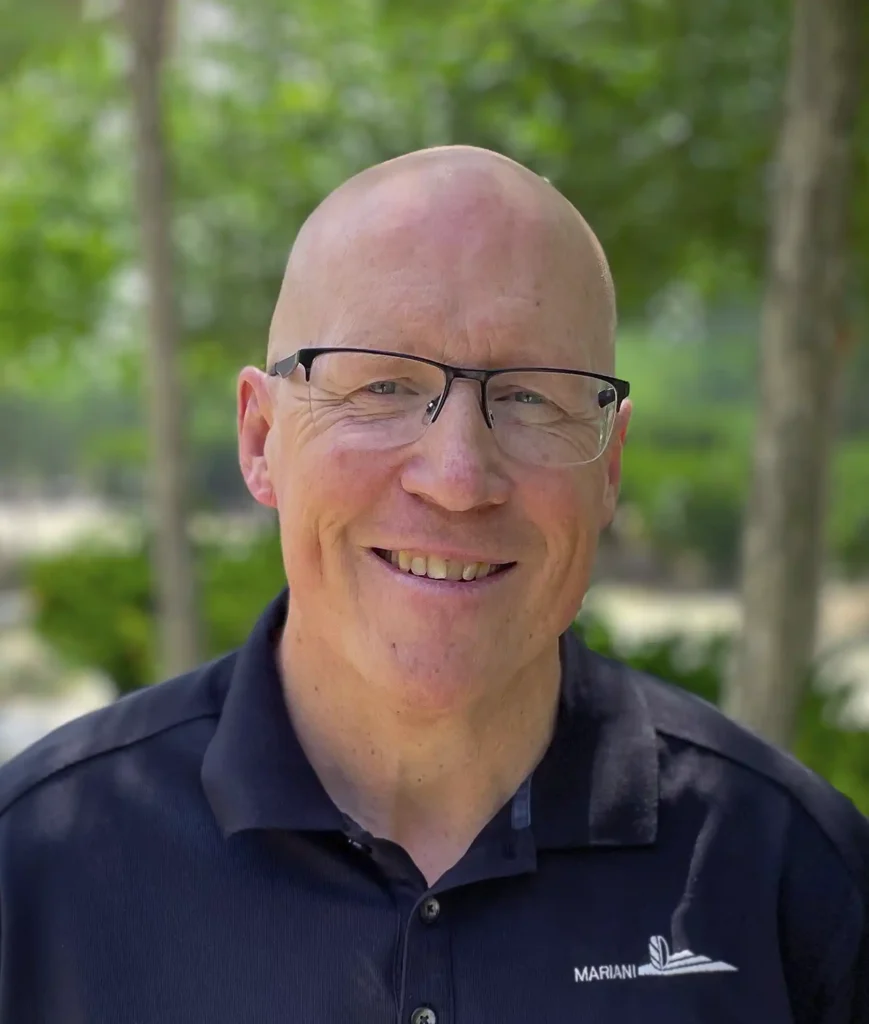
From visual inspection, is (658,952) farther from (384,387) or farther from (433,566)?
(384,387)

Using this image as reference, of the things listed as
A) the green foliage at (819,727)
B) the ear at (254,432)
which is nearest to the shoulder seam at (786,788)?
the ear at (254,432)

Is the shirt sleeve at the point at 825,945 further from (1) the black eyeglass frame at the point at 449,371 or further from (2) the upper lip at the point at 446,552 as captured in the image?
(1) the black eyeglass frame at the point at 449,371

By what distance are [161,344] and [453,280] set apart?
3277 mm

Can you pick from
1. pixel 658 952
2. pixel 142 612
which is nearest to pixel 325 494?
pixel 658 952

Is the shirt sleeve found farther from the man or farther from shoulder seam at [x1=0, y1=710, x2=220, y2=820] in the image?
shoulder seam at [x1=0, y1=710, x2=220, y2=820]

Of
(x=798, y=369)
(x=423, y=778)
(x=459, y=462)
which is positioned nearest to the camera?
(x=459, y=462)

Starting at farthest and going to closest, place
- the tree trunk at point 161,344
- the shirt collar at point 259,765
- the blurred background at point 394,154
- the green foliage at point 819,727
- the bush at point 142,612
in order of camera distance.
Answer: the bush at point 142,612 → the tree trunk at point 161,344 → the green foliage at point 819,727 → the blurred background at point 394,154 → the shirt collar at point 259,765

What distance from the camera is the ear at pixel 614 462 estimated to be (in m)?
1.49

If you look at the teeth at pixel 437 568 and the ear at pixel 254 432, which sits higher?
the ear at pixel 254 432

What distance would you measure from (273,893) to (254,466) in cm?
57

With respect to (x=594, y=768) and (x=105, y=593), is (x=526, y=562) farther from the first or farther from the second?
(x=105, y=593)

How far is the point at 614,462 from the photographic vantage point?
1541mm

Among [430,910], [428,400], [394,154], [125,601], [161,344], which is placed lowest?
[430,910]

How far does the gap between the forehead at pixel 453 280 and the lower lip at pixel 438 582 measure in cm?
26
